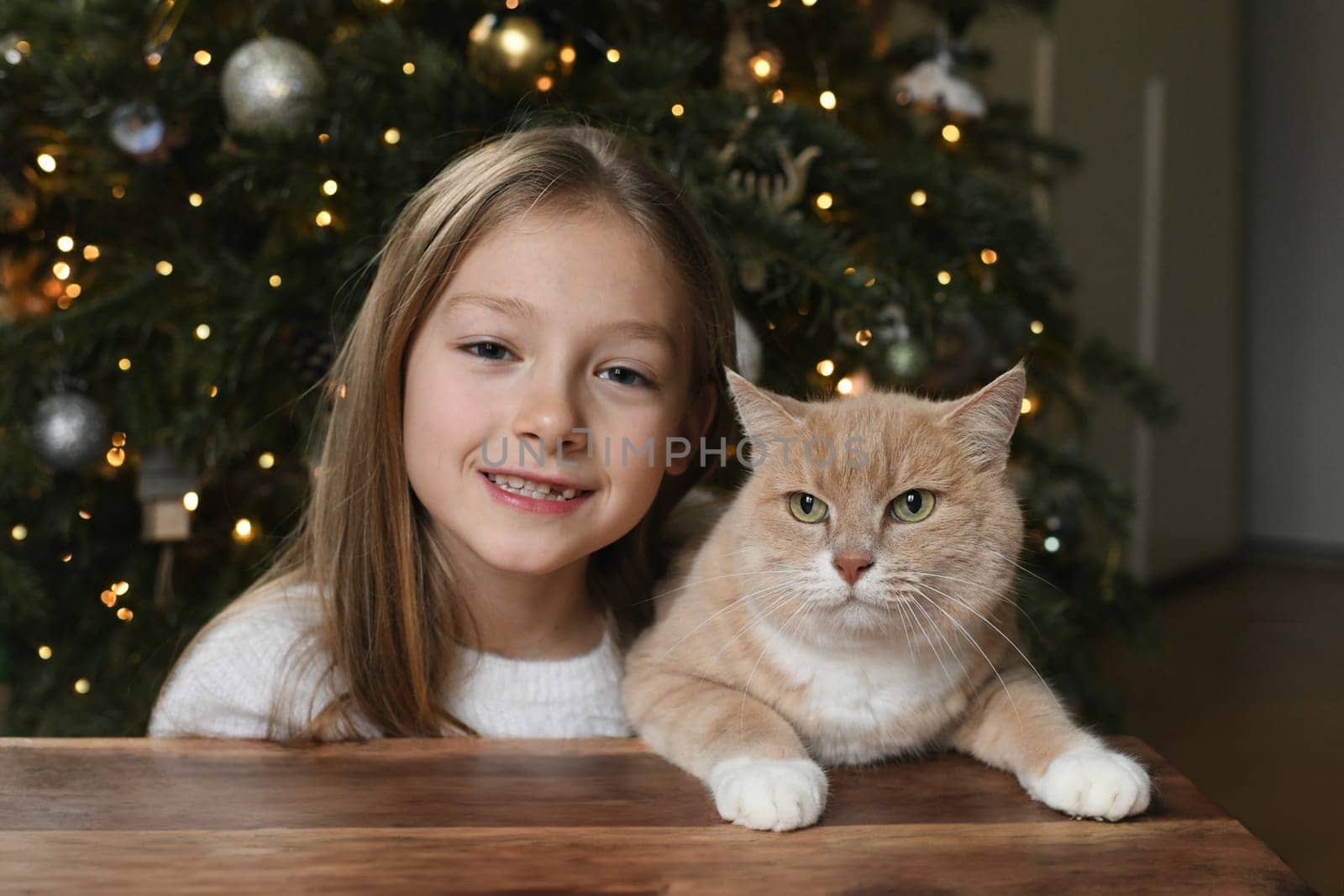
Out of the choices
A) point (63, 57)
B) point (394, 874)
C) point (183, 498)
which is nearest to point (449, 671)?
point (394, 874)

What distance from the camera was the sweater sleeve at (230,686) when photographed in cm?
109

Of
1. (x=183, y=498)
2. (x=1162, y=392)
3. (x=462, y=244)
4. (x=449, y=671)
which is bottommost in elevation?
(x=449, y=671)

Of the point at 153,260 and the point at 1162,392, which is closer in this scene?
the point at 153,260

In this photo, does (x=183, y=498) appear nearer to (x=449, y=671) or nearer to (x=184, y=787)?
(x=449, y=671)

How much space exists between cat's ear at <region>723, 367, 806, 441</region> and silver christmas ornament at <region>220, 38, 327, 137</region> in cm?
71

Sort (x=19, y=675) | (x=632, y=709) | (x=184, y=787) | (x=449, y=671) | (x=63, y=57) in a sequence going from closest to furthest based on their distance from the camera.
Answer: (x=184, y=787)
(x=632, y=709)
(x=449, y=671)
(x=63, y=57)
(x=19, y=675)

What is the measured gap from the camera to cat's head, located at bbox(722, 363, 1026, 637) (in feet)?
2.89

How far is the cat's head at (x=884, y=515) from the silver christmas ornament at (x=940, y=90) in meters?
0.95

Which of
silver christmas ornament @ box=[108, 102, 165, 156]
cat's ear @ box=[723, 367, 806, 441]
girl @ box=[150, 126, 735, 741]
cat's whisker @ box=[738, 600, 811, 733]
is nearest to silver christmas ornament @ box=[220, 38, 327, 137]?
silver christmas ornament @ box=[108, 102, 165, 156]

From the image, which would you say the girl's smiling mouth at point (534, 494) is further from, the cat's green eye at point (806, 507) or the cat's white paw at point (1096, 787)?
the cat's white paw at point (1096, 787)

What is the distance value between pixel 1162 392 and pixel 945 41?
27.5 inches

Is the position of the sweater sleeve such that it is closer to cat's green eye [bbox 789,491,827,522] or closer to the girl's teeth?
the girl's teeth

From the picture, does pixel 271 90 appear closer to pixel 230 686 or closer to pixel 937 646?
pixel 230 686

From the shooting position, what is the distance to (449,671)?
3.85ft
